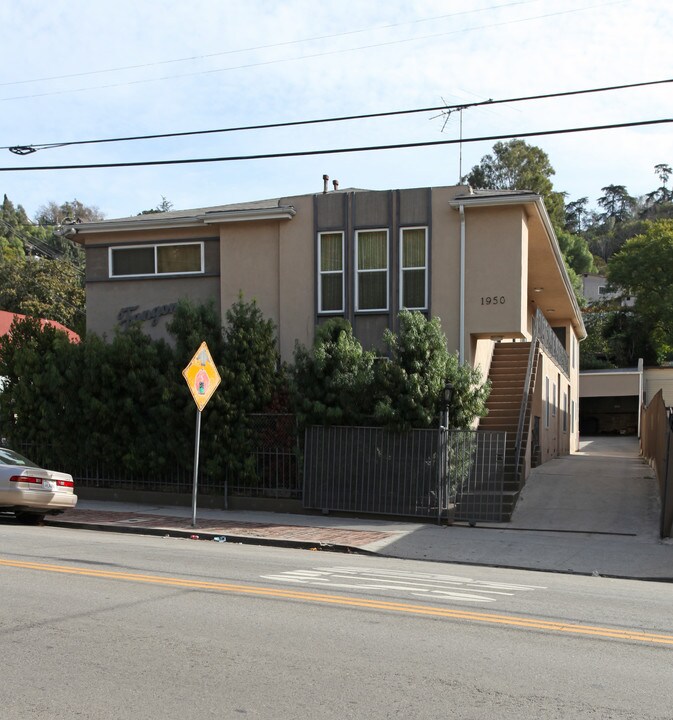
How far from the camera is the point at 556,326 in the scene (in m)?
35.5

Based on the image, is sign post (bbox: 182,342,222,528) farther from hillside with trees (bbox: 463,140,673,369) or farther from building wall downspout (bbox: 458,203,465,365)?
hillside with trees (bbox: 463,140,673,369)

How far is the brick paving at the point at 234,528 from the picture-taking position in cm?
1425

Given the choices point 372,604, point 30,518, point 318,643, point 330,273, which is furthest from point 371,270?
point 318,643

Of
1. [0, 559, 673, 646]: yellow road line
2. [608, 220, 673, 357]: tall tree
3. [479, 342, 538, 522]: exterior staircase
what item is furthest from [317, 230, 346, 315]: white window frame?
[608, 220, 673, 357]: tall tree

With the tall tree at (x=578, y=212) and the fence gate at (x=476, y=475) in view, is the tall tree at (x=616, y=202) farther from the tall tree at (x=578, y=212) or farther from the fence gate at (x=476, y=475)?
the fence gate at (x=476, y=475)

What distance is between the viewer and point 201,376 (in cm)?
1571

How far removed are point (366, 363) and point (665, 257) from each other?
45275mm

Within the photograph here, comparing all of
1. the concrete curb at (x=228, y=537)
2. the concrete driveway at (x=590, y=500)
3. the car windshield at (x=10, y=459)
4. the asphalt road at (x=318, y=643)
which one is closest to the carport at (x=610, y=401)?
the concrete driveway at (x=590, y=500)

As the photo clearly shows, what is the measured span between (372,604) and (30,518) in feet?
32.1

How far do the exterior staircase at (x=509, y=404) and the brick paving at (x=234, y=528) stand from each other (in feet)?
11.0

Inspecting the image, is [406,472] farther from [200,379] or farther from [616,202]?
[616,202]

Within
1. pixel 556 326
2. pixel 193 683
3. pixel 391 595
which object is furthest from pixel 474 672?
pixel 556 326

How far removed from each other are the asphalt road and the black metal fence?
5.42m

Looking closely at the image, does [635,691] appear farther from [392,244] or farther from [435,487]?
[392,244]
